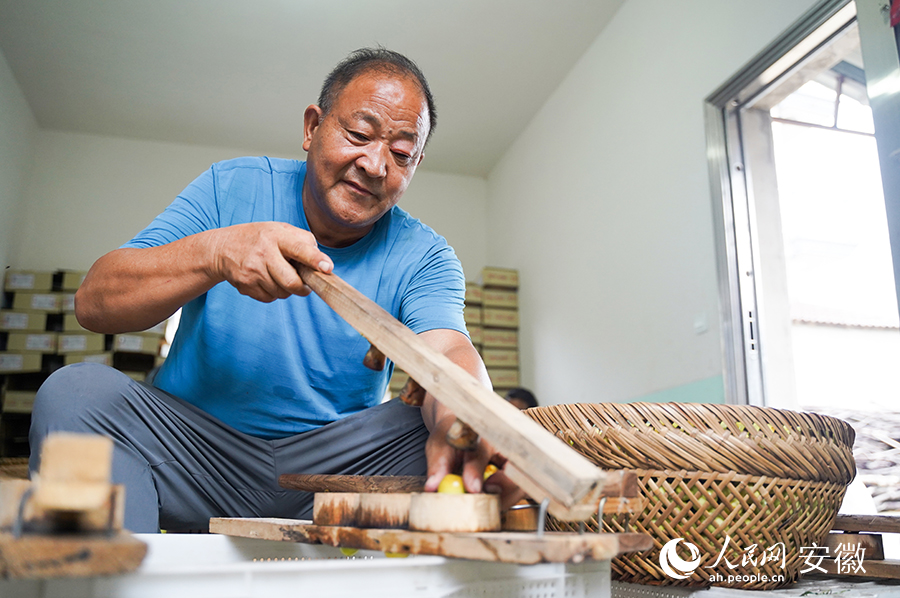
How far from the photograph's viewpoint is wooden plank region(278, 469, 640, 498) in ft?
2.15

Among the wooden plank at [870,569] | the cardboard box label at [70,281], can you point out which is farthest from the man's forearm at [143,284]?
the cardboard box label at [70,281]

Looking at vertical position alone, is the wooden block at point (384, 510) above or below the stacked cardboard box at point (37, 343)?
below

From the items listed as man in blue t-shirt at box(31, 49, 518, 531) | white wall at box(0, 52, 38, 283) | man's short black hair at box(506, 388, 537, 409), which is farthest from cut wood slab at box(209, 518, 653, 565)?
white wall at box(0, 52, 38, 283)

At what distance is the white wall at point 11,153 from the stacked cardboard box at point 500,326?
332cm

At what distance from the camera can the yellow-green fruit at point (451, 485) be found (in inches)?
25.0

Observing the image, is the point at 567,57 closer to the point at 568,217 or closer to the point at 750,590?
the point at 568,217

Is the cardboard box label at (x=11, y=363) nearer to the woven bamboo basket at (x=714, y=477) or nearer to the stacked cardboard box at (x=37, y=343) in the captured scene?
the stacked cardboard box at (x=37, y=343)

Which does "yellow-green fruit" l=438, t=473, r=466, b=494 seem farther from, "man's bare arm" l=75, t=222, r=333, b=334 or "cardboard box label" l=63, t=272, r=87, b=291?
"cardboard box label" l=63, t=272, r=87, b=291

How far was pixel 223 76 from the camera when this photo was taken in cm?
445

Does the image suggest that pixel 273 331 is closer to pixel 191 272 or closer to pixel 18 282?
pixel 191 272

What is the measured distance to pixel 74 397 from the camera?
99cm

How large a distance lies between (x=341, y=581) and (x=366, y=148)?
2.97ft

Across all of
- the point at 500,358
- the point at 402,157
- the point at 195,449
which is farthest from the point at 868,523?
the point at 500,358

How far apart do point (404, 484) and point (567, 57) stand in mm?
3970
